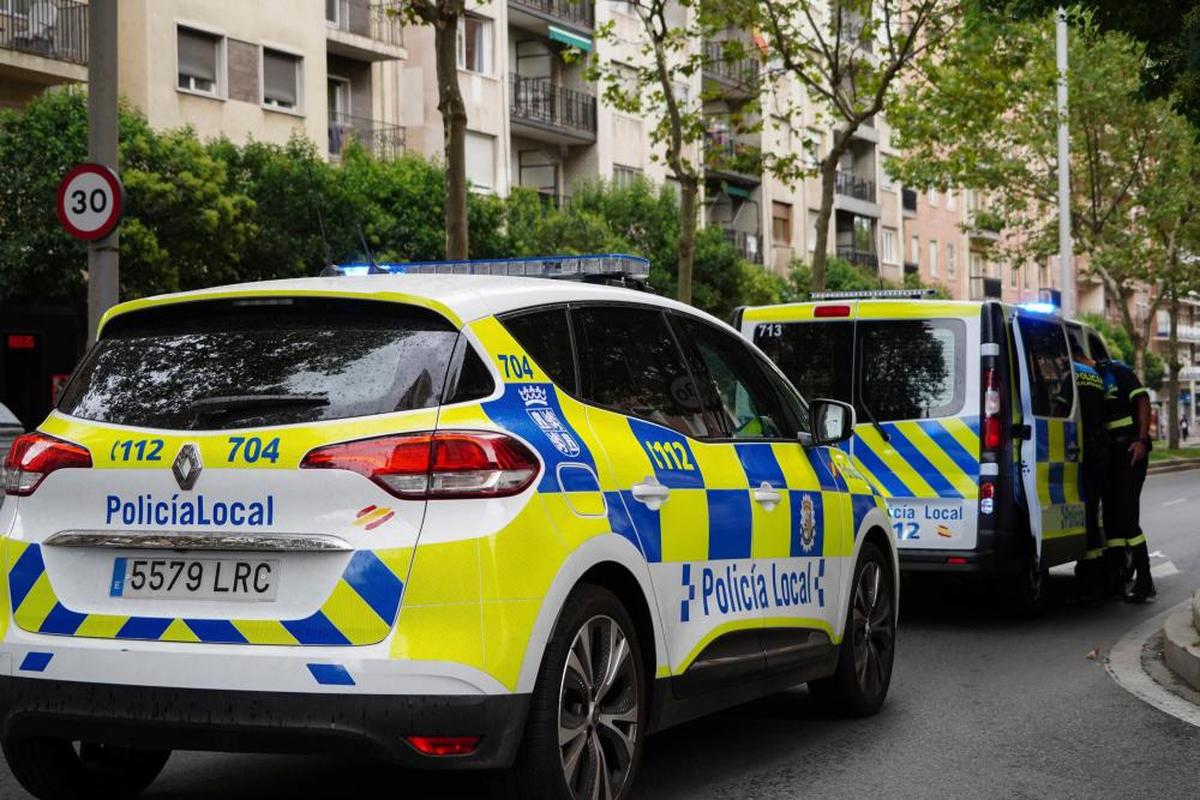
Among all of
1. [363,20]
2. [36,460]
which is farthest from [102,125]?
[363,20]

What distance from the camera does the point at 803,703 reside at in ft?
27.6

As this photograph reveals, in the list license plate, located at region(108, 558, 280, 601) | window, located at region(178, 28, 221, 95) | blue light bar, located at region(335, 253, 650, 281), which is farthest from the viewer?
window, located at region(178, 28, 221, 95)

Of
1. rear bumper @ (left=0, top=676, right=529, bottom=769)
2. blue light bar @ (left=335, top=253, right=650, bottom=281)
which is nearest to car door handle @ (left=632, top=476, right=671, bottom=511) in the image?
rear bumper @ (left=0, top=676, right=529, bottom=769)

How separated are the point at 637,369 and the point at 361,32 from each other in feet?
112

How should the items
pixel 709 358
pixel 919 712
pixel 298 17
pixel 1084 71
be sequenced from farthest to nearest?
pixel 1084 71 < pixel 298 17 < pixel 919 712 < pixel 709 358

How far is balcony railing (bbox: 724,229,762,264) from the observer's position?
58719 mm

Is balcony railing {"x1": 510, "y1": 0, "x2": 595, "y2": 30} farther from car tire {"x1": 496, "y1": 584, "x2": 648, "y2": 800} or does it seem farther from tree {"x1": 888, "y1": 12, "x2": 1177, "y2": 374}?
car tire {"x1": 496, "y1": 584, "x2": 648, "y2": 800}

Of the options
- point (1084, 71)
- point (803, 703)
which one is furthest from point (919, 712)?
point (1084, 71)

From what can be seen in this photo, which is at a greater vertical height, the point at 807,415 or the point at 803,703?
the point at 807,415

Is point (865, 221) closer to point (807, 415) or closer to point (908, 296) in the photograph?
point (908, 296)

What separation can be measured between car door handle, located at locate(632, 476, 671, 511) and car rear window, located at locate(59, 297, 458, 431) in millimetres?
830

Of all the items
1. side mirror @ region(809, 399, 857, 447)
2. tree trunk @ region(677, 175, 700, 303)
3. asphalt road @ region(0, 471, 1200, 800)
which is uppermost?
tree trunk @ region(677, 175, 700, 303)

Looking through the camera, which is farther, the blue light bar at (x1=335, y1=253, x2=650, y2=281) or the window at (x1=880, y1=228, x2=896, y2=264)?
the window at (x1=880, y1=228, x2=896, y2=264)

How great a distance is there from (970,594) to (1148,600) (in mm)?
1297
